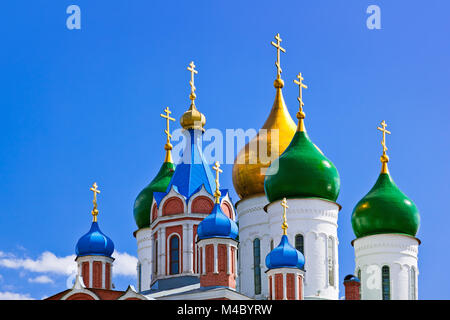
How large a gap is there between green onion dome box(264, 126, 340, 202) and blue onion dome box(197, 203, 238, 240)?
282 cm

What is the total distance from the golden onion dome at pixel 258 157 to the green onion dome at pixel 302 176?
1.32m

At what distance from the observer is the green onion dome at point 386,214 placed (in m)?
33.1

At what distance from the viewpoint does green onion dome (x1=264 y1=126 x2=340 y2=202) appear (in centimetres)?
3192

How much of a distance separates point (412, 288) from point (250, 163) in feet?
17.6

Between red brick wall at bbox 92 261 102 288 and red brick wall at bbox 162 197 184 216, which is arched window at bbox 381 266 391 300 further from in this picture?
red brick wall at bbox 92 261 102 288

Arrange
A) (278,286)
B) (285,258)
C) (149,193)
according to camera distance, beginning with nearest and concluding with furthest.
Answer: (278,286), (285,258), (149,193)

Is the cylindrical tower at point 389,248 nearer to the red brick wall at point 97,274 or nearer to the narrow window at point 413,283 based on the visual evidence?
the narrow window at point 413,283

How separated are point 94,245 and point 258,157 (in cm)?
512

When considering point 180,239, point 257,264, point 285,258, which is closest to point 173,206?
point 180,239

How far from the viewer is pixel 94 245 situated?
31.8 m

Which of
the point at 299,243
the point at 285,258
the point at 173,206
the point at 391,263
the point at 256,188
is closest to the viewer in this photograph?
→ the point at 285,258

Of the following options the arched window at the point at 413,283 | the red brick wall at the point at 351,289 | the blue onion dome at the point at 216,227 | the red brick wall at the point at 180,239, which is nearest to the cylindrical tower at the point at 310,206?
the red brick wall at the point at 351,289

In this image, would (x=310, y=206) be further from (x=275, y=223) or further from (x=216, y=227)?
(x=216, y=227)
